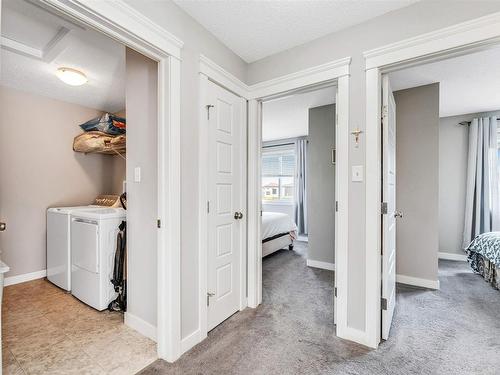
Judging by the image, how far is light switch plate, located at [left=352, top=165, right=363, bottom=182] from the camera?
1.87 meters

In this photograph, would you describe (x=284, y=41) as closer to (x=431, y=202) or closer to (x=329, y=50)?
(x=329, y=50)

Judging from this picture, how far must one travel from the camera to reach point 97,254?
230cm

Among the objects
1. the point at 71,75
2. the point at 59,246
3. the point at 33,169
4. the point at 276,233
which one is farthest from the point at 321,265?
the point at 33,169

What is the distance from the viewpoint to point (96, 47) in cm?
219

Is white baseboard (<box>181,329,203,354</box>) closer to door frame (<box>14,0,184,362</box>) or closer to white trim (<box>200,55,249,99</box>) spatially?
door frame (<box>14,0,184,362</box>)

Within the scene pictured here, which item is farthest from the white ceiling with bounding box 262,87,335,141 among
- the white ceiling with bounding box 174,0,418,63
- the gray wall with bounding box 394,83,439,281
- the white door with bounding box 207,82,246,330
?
the white door with bounding box 207,82,246,330

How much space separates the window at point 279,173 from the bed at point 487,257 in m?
3.54

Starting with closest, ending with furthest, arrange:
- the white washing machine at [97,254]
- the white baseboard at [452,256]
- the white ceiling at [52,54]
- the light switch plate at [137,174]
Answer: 1. the white ceiling at [52,54]
2. the light switch plate at [137,174]
3. the white washing machine at [97,254]
4. the white baseboard at [452,256]

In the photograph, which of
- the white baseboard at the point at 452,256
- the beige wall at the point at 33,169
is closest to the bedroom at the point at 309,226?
the white baseboard at the point at 452,256

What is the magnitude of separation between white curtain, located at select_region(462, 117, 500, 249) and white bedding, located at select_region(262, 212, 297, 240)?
2.89 m

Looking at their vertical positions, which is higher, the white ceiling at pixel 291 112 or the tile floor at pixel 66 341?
the white ceiling at pixel 291 112

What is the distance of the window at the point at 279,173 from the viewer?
253 inches

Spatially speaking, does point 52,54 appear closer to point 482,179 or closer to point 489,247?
point 489,247

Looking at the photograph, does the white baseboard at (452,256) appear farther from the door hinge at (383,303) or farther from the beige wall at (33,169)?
the beige wall at (33,169)
